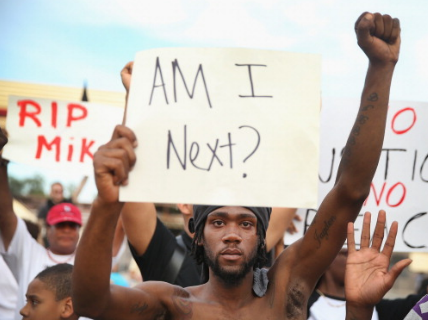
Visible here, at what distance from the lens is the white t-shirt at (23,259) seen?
4.67 meters

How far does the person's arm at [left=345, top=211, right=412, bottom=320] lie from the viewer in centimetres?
253

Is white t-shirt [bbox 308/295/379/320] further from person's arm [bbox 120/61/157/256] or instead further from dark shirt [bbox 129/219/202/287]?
person's arm [bbox 120/61/157/256]

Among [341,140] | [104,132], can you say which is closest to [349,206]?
[341,140]

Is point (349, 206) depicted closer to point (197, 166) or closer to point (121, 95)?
point (197, 166)

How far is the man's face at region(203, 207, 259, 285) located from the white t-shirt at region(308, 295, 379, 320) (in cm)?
174

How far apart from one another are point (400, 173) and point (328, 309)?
1.00 m

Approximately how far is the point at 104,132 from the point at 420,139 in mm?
2059

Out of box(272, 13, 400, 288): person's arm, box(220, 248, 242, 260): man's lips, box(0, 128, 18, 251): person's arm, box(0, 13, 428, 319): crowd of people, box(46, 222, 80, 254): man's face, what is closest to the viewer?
box(0, 13, 428, 319): crowd of people

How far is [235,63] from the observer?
2.48m

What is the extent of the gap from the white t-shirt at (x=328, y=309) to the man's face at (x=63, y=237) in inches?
72.6

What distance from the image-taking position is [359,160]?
2.69m

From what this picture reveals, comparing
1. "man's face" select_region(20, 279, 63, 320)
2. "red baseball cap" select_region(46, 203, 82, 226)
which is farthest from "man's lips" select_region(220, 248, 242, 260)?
"red baseball cap" select_region(46, 203, 82, 226)

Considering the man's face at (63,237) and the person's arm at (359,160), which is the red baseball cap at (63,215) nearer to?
the man's face at (63,237)

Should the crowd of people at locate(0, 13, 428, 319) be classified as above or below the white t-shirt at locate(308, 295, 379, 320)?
above
